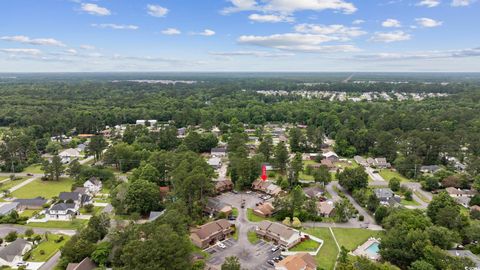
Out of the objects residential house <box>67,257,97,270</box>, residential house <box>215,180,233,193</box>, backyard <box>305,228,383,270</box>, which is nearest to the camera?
residential house <box>67,257,97,270</box>

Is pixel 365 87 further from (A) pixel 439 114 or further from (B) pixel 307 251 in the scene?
(B) pixel 307 251

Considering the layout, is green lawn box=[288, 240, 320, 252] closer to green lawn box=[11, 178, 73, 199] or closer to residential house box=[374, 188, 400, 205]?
residential house box=[374, 188, 400, 205]

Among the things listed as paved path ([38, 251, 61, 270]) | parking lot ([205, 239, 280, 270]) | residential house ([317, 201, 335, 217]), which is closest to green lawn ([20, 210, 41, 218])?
paved path ([38, 251, 61, 270])

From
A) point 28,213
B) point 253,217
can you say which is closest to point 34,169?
point 28,213

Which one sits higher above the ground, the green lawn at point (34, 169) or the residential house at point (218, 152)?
the residential house at point (218, 152)

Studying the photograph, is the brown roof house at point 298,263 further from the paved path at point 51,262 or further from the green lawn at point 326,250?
the paved path at point 51,262

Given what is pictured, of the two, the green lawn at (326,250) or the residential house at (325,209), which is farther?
the residential house at (325,209)

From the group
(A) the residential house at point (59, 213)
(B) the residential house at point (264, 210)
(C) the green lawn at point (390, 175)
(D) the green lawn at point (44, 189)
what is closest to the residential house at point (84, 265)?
(A) the residential house at point (59, 213)

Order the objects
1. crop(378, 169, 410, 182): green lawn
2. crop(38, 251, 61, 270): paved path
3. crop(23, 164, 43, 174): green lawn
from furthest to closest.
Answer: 1. crop(23, 164, 43, 174): green lawn
2. crop(378, 169, 410, 182): green lawn
3. crop(38, 251, 61, 270): paved path
